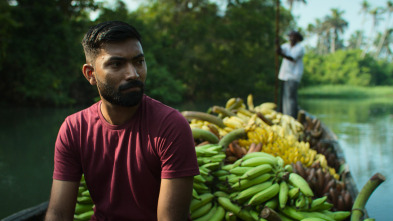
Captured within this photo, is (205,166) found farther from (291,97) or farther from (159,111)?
(291,97)

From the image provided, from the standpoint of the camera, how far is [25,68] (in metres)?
12.4

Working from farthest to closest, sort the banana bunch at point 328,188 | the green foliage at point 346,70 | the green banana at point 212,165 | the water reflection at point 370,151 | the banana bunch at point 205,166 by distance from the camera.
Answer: the green foliage at point 346,70 → the water reflection at point 370,151 → the banana bunch at point 328,188 → the green banana at point 212,165 → the banana bunch at point 205,166

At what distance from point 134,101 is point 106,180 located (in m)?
0.42

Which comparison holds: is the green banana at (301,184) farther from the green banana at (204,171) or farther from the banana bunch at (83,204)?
the banana bunch at (83,204)

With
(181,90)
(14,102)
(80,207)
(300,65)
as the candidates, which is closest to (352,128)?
(300,65)

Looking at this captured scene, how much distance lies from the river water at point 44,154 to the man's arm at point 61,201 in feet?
10.8

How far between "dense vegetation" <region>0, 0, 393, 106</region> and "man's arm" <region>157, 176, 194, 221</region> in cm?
924

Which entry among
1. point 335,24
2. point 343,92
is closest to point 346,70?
point 343,92

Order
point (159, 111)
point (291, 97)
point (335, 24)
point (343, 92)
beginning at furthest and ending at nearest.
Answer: point (335, 24)
point (343, 92)
point (291, 97)
point (159, 111)

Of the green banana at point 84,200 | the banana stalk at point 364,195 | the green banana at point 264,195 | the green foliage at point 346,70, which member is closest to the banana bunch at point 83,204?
the green banana at point 84,200

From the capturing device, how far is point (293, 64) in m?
6.06

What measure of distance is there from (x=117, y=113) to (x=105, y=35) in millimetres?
353

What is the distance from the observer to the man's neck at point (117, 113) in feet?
5.06

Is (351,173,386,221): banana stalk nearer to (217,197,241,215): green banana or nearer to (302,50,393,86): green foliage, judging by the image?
(217,197,241,215): green banana
